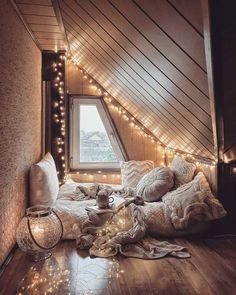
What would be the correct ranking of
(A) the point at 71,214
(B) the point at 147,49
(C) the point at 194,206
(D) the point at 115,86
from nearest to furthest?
(B) the point at 147,49, (C) the point at 194,206, (A) the point at 71,214, (D) the point at 115,86

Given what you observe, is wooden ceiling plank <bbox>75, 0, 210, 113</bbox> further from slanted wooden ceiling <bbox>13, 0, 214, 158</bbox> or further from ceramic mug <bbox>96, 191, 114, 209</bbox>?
ceramic mug <bbox>96, 191, 114, 209</bbox>

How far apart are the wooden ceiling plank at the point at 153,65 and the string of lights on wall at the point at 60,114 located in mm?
1655

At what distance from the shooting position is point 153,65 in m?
2.02

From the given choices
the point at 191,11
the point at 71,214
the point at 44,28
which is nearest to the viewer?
the point at 191,11

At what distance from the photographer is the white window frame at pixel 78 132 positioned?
3.98m

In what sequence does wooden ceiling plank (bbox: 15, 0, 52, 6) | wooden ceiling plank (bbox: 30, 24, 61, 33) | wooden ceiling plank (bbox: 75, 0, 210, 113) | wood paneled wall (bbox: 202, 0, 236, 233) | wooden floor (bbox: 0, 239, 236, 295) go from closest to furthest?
wood paneled wall (bbox: 202, 0, 236, 233) < wooden floor (bbox: 0, 239, 236, 295) < wooden ceiling plank (bbox: 75, 0, 210, 113) < wooden ceiling plank (bbox: 15, 0, 52, 6) < wooden ceiling plank (bbox: 30, 24, 61, 33)

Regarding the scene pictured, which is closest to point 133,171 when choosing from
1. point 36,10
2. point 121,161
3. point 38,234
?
point 121,161

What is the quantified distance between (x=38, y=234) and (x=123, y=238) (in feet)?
2.31

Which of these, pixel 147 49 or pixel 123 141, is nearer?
pixel 147 49

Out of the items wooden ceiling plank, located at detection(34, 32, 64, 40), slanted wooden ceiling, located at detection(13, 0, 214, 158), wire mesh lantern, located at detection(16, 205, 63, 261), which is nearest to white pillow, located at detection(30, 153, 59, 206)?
wire mesh lantern, located at detection(16, 205, 63, 261)

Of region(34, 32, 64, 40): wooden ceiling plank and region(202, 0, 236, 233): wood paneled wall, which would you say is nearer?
region(202, 0, 236, 233): wood paneled wall

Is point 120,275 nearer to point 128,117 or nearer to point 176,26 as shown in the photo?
point 176,26

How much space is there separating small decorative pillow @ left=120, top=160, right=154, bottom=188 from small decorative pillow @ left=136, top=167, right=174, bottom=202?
0.44 m

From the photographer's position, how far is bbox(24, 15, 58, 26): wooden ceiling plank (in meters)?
2.48
